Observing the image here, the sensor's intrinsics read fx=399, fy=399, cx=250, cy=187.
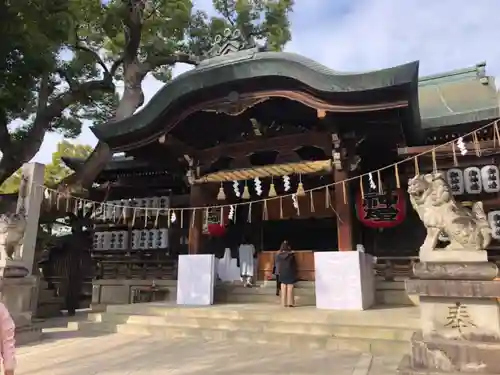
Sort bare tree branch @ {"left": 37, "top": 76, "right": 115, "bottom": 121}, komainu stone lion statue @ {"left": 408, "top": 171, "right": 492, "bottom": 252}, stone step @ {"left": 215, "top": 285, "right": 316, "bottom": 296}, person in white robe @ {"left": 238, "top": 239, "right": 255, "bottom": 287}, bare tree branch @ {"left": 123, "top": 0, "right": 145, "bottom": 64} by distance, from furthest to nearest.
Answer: bare tree branch @ {"left": 37, "top": 76, "right": 115, "bottom": 121}
bare tree branch @ {"left": 123, "top": 0, "right": 145, "bottom": 64}
person in white robe @ {"left": 238, "top": 239, "right": 255, "bottom": 287}
stone step @ {"left": 215, "top": 285, "right": 316, "bottom": 296}
komainu stone lion statue @ {"left": 408, "top": 171, "right": 492, "bottom": 252}

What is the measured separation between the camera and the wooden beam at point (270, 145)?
10.1 m

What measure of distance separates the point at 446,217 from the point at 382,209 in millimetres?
6022

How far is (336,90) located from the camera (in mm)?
8602

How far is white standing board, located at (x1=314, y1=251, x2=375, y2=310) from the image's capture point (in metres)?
8.28

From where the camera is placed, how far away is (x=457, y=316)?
4578mm

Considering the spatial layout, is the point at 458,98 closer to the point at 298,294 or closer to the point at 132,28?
the point at 298,294

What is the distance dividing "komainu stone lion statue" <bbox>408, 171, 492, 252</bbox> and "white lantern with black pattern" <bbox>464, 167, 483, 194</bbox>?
5.72m

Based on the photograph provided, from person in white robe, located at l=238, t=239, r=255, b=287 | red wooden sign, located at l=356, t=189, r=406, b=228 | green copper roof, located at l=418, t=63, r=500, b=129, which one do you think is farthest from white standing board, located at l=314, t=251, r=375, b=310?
green copper roof, located at l=418, t=63, r=500, b=129

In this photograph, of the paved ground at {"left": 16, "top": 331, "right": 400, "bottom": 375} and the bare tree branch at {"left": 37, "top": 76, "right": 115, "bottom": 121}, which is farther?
the bare tree branch at {"left": 37, "top": 76, "right": 115, "bottom": 121}

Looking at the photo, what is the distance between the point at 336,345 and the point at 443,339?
94.0 inches

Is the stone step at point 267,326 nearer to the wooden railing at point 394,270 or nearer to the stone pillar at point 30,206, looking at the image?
the stone pillar at point 30,206

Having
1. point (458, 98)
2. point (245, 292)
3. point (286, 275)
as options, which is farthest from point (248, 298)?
point (458, 98)

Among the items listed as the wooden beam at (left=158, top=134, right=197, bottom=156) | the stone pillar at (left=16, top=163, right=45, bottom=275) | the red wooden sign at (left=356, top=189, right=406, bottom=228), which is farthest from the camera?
the red wooden sign at (left=356, top=189, right=406, bottom=228)

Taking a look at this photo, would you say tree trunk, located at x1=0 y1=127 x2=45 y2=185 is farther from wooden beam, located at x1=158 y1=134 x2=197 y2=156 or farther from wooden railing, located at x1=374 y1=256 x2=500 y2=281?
wooden railing, located at x1=374 y1=256 x2=500 y2=281
